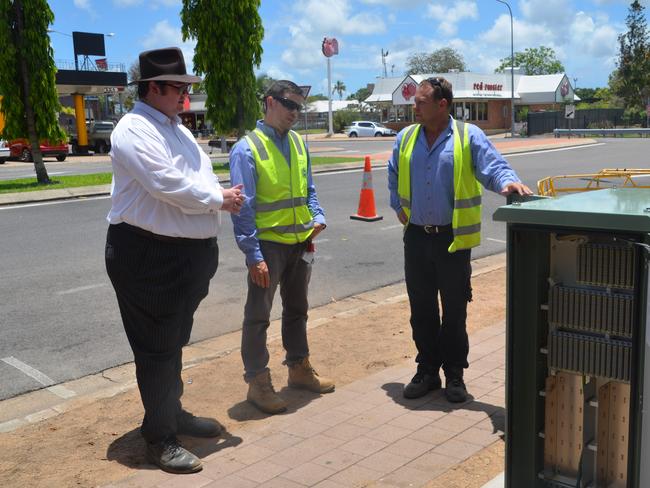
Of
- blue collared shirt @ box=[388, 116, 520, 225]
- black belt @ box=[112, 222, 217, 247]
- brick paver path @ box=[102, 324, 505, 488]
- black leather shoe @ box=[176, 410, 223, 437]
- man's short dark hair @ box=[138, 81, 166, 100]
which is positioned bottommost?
brick paver path @ box=[102, 324, 505, 488]

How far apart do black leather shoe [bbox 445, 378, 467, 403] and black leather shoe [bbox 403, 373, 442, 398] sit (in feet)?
0.47

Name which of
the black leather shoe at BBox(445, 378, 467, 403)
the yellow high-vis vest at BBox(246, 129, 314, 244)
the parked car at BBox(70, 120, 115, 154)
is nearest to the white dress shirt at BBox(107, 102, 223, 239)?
the yellow high-vis vest at BBox(246, 129, 314, 244)

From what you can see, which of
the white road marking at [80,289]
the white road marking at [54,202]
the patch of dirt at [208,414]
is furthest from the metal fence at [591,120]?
the patch of dirt at [208,414]

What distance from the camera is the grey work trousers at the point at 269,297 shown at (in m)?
4.62

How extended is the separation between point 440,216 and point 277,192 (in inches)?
39.6

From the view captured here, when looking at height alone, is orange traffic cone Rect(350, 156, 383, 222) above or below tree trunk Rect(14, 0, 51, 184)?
below

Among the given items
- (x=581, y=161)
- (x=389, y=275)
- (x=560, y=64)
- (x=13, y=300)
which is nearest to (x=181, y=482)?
(x=13, y=300)

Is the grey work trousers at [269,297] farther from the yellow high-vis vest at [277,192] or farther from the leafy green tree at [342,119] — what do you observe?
the leafy green tree at [342,119]

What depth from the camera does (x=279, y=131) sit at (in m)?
4.64

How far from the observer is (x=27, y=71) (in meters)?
18.7

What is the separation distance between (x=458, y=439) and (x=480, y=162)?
1616 mm

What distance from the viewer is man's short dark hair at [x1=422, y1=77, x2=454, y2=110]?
4555mm

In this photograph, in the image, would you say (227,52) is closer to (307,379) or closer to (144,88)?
(307,379)

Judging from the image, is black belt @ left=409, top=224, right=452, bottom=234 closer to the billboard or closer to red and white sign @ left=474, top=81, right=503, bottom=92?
the billboard
